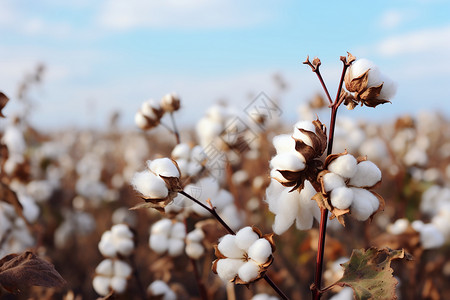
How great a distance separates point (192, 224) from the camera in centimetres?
192

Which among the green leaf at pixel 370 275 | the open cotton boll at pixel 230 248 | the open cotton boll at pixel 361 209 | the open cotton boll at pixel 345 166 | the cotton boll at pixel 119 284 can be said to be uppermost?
the open cotton boll at pixel 345 166

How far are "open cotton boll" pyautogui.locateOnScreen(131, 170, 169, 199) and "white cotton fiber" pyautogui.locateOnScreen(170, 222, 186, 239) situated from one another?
0.80 meters

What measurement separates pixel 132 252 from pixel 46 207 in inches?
97.4

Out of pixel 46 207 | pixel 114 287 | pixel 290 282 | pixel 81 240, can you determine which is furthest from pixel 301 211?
pixel 81 240

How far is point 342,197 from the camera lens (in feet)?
2.99

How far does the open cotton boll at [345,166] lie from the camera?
93 cm

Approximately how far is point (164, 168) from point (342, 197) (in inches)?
15.3

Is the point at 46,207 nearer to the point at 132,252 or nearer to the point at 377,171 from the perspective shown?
the point at 132,252

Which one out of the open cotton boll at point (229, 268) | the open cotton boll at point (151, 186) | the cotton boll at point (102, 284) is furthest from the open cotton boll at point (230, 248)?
the cotton boll at point (102, 284)

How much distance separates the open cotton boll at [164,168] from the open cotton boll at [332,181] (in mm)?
332

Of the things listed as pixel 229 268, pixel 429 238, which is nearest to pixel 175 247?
pixel 229 268

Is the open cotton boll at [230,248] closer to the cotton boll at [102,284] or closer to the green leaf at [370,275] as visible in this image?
the green leaf at [370,275]

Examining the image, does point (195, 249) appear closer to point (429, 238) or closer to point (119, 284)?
point (119, 284)

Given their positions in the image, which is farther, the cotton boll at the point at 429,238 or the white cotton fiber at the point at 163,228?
the cotton boll at the point at 429,238
